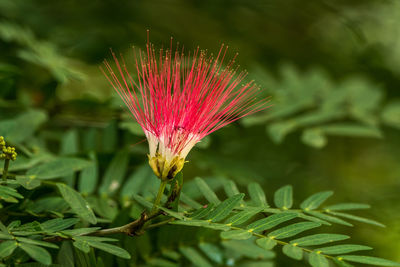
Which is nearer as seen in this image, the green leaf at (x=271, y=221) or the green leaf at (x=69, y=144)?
the green leaf at (x=271, y=221)

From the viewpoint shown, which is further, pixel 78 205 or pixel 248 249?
pixel 248 249

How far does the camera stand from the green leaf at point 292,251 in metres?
1.14

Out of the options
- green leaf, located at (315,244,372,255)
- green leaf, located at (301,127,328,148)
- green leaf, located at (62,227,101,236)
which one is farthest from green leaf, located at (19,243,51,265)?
green leaf, located at (301,127,328,148)

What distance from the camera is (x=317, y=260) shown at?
1.15m

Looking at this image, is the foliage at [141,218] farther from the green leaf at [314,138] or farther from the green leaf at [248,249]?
the green leaf at [314,138]

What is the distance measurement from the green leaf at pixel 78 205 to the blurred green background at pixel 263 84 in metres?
0.47

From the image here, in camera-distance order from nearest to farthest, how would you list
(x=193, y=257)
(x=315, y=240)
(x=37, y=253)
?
(x=37, y=253)
(x=315, y=240)
(x=193, y=257)

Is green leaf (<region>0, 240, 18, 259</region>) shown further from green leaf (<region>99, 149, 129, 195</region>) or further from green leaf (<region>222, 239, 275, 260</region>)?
green leaf (<region>222, 239, 275, 260</region>)

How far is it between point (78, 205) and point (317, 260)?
0.67m

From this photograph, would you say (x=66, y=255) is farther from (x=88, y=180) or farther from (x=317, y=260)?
(x=317, y=260)

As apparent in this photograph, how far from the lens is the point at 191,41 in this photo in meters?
3.43

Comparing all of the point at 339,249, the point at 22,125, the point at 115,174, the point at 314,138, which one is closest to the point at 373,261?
the point at 339,249

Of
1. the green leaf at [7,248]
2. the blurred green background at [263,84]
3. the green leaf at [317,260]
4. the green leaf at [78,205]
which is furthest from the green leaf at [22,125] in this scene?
the green leaf at [317,260]

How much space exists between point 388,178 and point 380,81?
2.83ft
